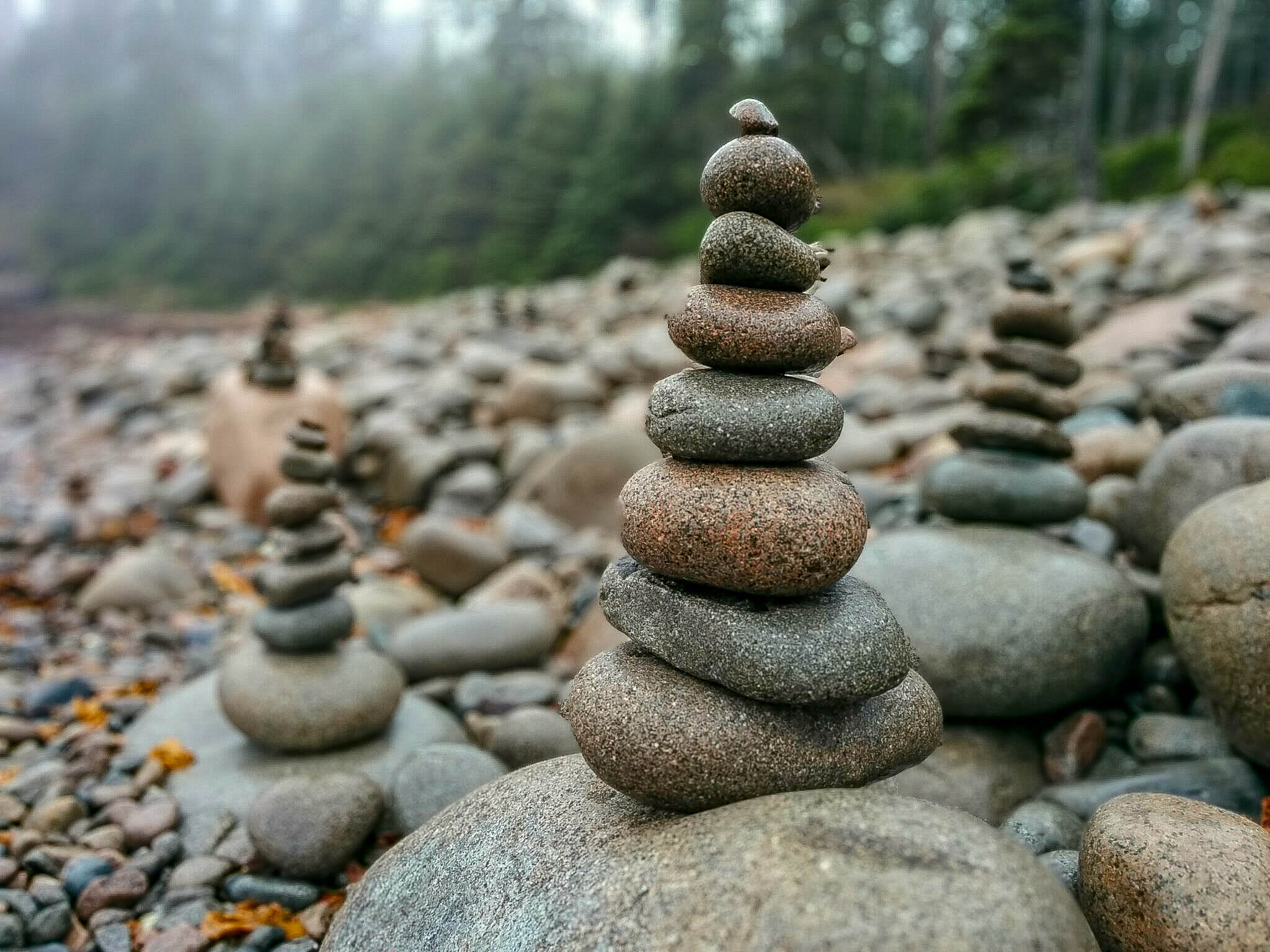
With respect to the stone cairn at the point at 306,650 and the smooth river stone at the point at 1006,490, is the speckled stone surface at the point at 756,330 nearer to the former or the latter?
the smooth river stone at the point at 1006,490

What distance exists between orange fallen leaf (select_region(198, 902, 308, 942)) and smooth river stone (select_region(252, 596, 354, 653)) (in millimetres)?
1494

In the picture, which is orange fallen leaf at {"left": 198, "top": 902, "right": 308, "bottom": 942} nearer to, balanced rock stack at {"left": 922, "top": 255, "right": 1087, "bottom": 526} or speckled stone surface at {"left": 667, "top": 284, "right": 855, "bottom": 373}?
speckled stone surface at {"left": 667, "top": 284, "right": 855, "bottom": 373}

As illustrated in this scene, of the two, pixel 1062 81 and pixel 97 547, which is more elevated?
pixel 1062 81

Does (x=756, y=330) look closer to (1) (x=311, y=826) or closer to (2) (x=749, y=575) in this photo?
(2) (x=749, y=575)

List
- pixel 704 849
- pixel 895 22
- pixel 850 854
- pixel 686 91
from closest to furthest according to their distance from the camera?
1. pixel 850 854
2. pixel 704 849
3. pixel 686 91
4. pixel 895 22

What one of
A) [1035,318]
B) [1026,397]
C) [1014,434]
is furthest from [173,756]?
[1035,318]

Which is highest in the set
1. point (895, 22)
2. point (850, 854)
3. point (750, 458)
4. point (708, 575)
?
point (895, 22)

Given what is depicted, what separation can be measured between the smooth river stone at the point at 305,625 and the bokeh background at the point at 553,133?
21858mm

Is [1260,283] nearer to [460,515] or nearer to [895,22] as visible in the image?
[460,515]

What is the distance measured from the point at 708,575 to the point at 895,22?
47819 millimetres

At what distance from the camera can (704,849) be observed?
2.38 metres

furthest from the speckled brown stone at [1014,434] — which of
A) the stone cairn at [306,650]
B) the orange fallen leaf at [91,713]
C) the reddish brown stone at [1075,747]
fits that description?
the orange fallen leaf at [91,713]

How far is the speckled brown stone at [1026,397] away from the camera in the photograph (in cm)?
536

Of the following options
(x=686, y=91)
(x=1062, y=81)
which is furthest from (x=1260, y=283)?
(x=686, y=91)
